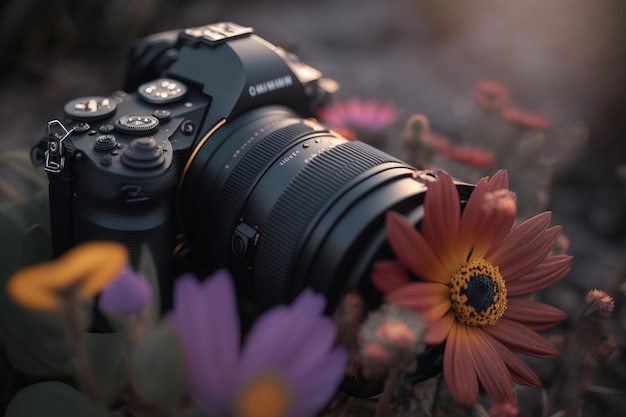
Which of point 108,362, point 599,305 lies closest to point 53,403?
point 108,362

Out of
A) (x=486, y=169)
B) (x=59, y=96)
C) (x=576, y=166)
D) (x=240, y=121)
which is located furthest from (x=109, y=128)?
(x=576, y=166)

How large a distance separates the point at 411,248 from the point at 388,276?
3 centimetres

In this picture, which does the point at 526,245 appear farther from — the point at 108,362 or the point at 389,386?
the point at 108,362

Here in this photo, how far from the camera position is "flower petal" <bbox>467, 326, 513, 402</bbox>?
642mm

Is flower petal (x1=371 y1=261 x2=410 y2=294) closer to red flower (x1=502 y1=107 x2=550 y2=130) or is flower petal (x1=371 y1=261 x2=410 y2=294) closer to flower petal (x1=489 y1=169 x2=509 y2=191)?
flower petal (x1=489 y1=169 x2=509 y2=191)

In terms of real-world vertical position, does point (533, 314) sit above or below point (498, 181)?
below

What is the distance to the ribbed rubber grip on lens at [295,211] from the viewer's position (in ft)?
2.31

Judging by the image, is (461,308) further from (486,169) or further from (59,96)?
(59,96)

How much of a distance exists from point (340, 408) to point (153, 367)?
397mm

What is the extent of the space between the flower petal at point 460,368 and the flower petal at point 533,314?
0.25ft

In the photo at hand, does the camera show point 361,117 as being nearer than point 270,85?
No

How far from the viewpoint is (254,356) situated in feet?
1.53

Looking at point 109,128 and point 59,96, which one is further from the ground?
point 109,128

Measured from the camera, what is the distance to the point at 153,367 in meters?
0.46
